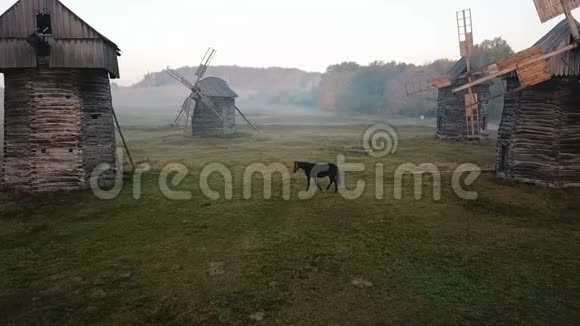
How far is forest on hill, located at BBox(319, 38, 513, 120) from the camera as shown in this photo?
62.2m

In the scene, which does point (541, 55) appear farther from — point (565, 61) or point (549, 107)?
point (549, 107)

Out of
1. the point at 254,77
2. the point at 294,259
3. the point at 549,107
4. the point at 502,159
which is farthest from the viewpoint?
the point at 254,77

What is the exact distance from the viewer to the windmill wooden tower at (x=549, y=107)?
52.1 feet

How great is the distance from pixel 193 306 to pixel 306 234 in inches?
195

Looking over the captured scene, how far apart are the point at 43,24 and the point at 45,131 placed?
16.9 feet

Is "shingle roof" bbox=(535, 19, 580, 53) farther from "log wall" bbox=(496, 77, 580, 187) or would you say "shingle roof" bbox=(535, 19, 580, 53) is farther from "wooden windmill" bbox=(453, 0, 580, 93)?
"log wall" bbox=(496, 77, 580, 187)

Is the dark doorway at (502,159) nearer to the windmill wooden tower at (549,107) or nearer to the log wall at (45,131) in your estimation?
the windmill wooden tower at (549,107)

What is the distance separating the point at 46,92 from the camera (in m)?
16.4

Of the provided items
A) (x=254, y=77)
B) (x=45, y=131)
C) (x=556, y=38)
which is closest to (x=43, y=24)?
(x=45, y=131)

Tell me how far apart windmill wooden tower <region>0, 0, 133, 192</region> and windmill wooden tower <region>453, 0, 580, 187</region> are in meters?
19.7

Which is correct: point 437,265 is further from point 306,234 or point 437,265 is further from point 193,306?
point 193,306

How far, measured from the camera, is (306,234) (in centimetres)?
1204

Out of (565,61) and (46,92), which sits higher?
(565,61)

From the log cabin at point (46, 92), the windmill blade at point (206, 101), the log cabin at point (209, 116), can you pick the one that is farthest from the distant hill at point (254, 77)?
the log cabin at point (46, 92)
